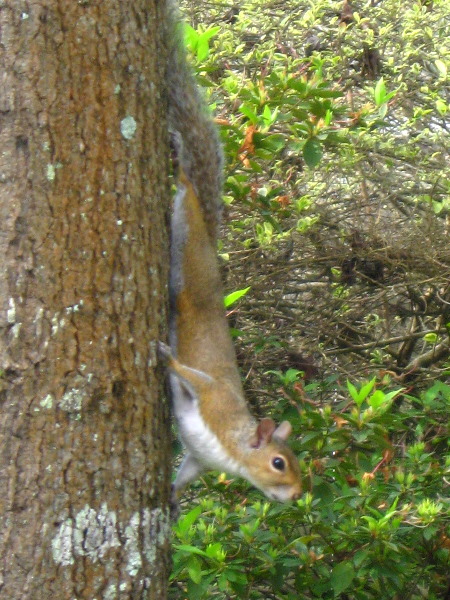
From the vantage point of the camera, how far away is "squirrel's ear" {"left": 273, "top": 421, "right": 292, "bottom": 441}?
2758 millimetres

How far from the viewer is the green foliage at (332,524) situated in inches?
96.3

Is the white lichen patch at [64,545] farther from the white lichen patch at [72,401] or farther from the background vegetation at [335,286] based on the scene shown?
the background vegetation at [335,286]

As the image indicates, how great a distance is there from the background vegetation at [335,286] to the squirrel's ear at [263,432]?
0.43 feet

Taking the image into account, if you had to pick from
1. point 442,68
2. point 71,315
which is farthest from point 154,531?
point 442,68

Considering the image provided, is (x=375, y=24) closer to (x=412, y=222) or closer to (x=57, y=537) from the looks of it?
(x=412, y=222)

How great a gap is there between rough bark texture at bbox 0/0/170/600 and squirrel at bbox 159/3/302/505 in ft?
2.40

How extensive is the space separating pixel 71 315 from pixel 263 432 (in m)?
1.22

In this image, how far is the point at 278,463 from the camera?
2807 millimetres

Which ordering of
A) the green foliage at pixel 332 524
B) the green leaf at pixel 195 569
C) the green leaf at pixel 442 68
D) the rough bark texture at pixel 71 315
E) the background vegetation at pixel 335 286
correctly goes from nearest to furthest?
the rough bark texture at pixel 71 315 → the green leaf at pixel 195 569 → the green foliage at pixel 332 524 → the background vegetation at pixel 335 286 → the green leaf at pixel 442 68

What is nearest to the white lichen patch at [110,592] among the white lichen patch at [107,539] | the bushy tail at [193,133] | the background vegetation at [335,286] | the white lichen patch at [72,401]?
the white lichen patch at [107,539]

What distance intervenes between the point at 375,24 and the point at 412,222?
119 cm

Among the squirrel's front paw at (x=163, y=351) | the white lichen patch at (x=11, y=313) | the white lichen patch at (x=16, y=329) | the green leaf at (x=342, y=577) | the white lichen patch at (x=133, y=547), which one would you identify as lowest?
the green leaf at (x=342, y=577)

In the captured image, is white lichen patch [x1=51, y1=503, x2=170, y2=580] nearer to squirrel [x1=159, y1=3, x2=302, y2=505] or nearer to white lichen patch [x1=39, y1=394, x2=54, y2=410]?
white lichen patch [x1=39, y1=394, x2=54, y2=410]

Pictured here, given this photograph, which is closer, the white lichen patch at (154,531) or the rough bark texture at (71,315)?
the rough bark texture at (71,315)
